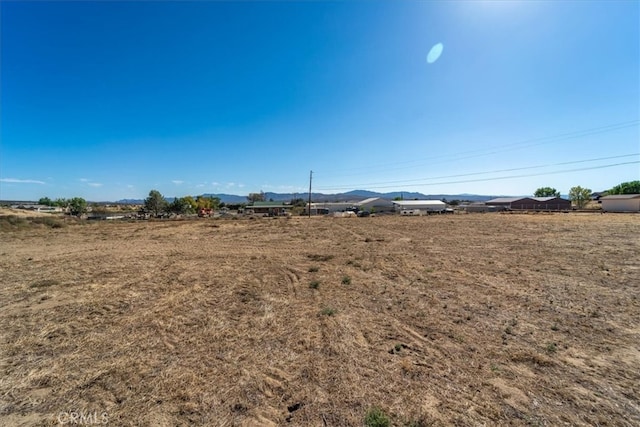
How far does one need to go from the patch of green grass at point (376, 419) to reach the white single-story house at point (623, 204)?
7187cm

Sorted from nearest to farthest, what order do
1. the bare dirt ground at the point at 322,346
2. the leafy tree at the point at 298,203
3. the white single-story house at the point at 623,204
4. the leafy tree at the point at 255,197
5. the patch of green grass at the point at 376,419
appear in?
the patch of green grass at the point at 376,419 < the bare dirt ground at the point at 322,346 < the white single-story house at the point at 623,204 < the leafy tree at the point at 298,203 < the leafy tree at the point at 255,197

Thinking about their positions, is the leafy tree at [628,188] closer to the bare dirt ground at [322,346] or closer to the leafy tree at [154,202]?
the bare dirt ground at [322,346]

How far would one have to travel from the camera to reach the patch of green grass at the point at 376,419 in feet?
9.98

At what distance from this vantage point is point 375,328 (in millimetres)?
5648

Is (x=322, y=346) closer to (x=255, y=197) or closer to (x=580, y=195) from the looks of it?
(x=580, y=195)

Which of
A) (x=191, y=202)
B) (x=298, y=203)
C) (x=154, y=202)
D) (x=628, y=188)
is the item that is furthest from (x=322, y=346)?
(x=628, y=188)

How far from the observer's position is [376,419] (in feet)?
10.2

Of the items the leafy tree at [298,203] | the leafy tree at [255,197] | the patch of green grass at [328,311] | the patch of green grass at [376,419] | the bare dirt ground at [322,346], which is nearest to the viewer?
the patch of green grass at [376,419]

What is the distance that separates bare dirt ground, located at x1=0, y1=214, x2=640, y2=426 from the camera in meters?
3.39

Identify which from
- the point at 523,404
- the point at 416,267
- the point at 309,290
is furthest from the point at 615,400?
the point at 416,267

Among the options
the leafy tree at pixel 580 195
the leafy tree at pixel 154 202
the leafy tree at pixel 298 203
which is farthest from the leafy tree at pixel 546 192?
the leafy tree at pixel 154 202

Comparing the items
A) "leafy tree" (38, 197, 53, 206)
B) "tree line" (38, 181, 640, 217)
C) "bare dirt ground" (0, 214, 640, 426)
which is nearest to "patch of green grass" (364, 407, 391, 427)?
"bare dirt ground" (0, 214, 640, 426)

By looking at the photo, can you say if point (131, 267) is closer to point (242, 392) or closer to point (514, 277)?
point (242, 392)

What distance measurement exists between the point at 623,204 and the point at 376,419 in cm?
7359
